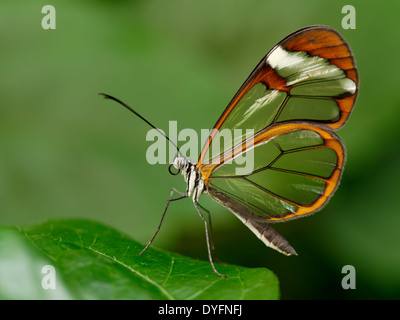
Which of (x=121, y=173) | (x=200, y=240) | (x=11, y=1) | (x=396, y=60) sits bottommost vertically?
(x=200, y=240)

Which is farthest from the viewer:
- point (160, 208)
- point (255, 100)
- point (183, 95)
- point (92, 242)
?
point (183, 95)

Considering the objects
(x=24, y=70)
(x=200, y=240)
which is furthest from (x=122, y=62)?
(x=200, y=240)

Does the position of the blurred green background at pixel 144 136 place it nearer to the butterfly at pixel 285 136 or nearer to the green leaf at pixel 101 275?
the butterfly at pixel 285 136

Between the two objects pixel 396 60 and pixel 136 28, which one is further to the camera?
pixel 136 28

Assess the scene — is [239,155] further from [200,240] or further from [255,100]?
[200,240]

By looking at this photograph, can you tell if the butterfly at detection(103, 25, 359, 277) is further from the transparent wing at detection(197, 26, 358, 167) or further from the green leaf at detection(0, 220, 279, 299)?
the green leaf at detection(0, 220, 279, 299)

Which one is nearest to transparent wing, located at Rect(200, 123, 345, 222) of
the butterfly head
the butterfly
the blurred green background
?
the butterfly

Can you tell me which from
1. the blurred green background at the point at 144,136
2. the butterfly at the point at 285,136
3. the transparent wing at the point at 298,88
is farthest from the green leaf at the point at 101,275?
the blurred green background at the point at 144,136

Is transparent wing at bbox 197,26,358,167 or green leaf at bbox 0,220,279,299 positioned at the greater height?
transparent wing at bbox 197,26,358,167
